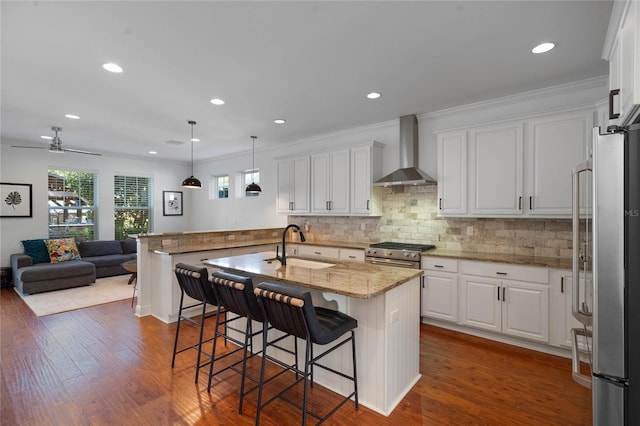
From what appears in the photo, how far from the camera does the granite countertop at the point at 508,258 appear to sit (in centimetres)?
311

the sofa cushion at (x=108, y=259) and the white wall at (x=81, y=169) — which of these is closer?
the white wall at (x=81, y=169)

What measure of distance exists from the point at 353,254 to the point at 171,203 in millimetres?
5753

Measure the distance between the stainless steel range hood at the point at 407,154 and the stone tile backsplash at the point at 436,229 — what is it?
0.35m

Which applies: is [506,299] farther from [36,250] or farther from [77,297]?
[36,250]

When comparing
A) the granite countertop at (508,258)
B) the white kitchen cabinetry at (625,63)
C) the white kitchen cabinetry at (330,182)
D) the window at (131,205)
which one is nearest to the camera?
the white kitchen cabinetry at (625,63)

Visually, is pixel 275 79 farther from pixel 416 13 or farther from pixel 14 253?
pixel 14 253

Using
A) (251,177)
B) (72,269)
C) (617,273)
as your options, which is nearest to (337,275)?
(617,273)

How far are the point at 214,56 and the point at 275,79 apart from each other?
0.66m

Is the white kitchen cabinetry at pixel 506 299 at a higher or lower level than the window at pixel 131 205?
lower

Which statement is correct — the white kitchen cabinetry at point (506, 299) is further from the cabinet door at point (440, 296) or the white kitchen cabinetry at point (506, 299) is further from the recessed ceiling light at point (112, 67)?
the recessed ceiling light at point (112, 67)

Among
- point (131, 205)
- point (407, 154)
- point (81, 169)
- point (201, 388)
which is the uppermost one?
point (81, 169)

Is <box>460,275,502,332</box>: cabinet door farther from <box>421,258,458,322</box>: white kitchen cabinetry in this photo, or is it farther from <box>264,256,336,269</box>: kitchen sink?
<box>264,256,336,269</box>: kitchen sink

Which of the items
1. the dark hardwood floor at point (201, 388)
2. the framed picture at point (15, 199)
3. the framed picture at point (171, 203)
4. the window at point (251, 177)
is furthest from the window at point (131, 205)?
the dark hardwood floor at point (201, 388)

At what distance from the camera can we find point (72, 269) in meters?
5.62
